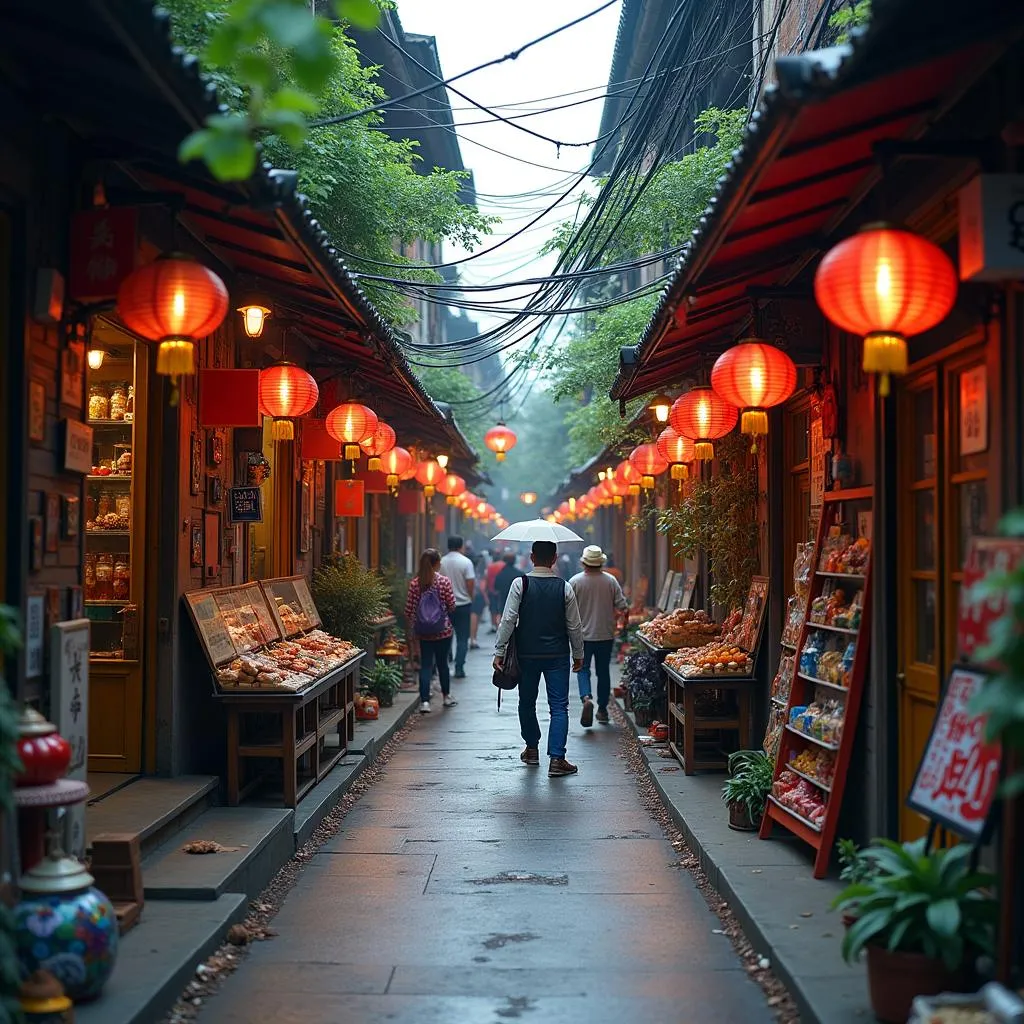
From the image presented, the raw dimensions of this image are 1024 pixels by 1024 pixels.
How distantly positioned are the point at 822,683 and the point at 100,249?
501 cm

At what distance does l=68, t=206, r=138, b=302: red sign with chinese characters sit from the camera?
633 cm

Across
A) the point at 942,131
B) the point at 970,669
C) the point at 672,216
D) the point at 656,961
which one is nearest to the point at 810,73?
the point at 942,131

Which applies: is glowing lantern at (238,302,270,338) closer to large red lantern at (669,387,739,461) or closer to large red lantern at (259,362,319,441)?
large red lantern at (259,362,319,441)

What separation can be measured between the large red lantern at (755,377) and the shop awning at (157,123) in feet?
8.85

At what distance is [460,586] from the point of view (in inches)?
779

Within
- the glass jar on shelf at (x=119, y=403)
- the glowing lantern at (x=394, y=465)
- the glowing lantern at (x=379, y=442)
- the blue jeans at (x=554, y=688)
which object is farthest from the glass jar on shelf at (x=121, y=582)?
the glowing lantern at (x=394, y=465)

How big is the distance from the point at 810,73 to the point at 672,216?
38.5ft

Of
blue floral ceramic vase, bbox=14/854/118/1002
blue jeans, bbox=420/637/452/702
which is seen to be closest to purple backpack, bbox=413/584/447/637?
blue jeans, bbox=420/637/452/702

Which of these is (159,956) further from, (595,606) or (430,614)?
(430,614)

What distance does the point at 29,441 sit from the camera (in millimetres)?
5855

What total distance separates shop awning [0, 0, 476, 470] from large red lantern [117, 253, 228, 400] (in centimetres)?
46

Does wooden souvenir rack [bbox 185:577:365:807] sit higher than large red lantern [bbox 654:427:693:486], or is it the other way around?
large red lantern [bbox 654:427:693:486]

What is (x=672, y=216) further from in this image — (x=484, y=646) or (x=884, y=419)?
(x=484, y=646)

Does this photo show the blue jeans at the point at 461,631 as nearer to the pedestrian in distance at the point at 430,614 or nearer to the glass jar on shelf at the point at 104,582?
the pedestrian in distance at the point at 430,614
